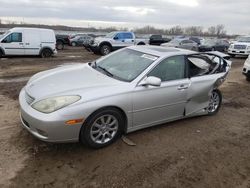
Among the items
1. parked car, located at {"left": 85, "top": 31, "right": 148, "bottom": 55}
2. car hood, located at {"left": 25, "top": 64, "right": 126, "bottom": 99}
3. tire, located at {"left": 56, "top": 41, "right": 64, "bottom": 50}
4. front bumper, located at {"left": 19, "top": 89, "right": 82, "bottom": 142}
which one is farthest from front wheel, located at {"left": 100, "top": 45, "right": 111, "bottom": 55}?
front bumper, located at {"left": 19, "top": 89, "right": 82, "bottom": 142}

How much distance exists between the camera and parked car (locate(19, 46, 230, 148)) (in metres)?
3.76

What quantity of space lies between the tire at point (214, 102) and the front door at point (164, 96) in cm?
114

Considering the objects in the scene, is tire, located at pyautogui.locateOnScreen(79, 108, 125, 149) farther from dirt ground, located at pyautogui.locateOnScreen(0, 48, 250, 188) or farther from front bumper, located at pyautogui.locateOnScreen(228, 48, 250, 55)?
front bumper, located at pyautogui.locateOnScreen(228, 48, 250, 55)

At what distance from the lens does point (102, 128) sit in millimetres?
4129

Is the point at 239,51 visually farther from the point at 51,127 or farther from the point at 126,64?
the point at 51,127

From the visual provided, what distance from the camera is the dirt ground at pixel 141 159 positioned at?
3.44 meters

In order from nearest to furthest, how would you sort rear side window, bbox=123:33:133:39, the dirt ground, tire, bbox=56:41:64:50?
1. the dirt ground
2. rear side window, bbox=123:33:133:39
3. tire, bbox=56:41:64:50

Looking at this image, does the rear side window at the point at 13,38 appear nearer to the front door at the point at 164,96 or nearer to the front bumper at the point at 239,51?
the front door at the point at 164,96

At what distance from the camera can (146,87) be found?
14.5 ft

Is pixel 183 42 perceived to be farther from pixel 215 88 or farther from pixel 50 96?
pixel 50 96

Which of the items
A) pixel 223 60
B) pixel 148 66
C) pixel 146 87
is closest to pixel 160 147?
pixel 146 87

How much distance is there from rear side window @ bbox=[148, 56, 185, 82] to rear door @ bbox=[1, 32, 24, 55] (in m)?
12.8

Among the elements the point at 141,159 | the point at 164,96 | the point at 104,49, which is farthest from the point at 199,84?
the point at 104,49

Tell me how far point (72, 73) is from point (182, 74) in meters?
1.99
